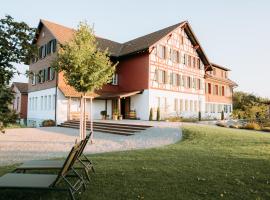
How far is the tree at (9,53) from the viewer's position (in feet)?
16.9

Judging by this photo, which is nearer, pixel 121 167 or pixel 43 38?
pixel 121 167

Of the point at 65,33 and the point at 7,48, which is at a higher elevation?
the point at 65,33

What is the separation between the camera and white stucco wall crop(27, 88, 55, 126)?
27.2 meters

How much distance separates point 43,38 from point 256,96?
35869 mm

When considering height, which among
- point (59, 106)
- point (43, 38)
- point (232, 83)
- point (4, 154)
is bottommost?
point (4, 154)

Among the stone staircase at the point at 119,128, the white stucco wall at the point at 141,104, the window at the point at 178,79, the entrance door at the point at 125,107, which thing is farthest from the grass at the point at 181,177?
the window at the point at 178,79

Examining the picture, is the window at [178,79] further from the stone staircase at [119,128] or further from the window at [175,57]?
the stone staircase at [119,128]

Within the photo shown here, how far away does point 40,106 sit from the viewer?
97.8 ft

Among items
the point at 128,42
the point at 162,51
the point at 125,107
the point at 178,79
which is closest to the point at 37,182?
the point at 125,107

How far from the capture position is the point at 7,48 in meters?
5.31

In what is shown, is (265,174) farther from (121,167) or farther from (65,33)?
(65,33)

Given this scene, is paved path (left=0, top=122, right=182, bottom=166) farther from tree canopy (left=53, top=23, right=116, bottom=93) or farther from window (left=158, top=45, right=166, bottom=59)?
window (left=158, top=45, right=166, bottom=59)

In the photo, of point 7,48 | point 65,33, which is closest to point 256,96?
point 65,33

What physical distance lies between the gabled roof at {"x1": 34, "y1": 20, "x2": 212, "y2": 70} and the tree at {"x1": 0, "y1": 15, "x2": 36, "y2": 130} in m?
21.6
